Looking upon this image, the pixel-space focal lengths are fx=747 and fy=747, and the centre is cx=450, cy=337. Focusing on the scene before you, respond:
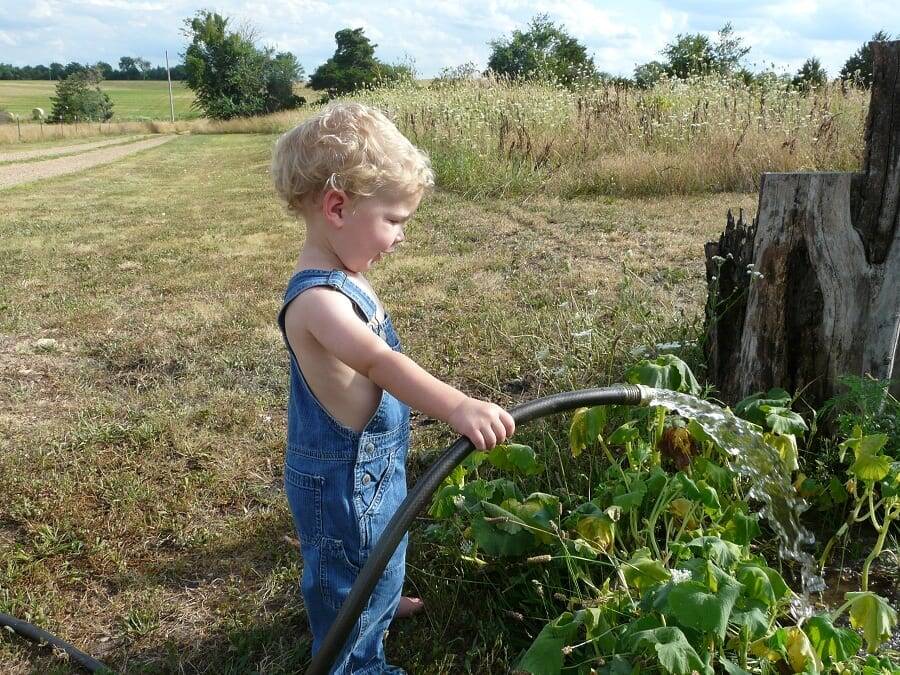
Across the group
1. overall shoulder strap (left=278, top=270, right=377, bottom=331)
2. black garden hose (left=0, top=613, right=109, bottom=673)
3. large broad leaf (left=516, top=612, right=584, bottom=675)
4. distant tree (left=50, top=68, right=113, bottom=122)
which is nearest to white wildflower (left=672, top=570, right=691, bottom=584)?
large broad leaf (left=516, top=612, right=584, bottom=675)

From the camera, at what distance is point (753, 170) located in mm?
8539

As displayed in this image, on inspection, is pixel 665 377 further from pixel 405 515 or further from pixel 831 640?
pixel 405 515

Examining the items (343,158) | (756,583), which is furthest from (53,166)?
(756,583)

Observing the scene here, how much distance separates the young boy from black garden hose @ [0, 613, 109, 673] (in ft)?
2.28

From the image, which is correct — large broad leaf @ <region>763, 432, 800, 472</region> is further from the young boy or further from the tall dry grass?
the tall dry grass

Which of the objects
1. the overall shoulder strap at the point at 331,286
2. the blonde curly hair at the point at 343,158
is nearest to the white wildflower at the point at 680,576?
the overall shoulder strap at the point at 331,286

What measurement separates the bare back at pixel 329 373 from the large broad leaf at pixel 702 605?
757mm

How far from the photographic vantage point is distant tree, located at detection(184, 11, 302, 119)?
148ft

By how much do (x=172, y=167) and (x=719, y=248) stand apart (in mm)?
16243

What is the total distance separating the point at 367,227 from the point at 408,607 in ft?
3.69

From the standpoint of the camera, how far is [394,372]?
1519mm

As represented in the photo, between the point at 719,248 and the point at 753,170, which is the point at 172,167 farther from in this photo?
the point at 719,248

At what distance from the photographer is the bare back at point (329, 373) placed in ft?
5.30

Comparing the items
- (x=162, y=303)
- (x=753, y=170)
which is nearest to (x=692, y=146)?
(x=753, y=170)
